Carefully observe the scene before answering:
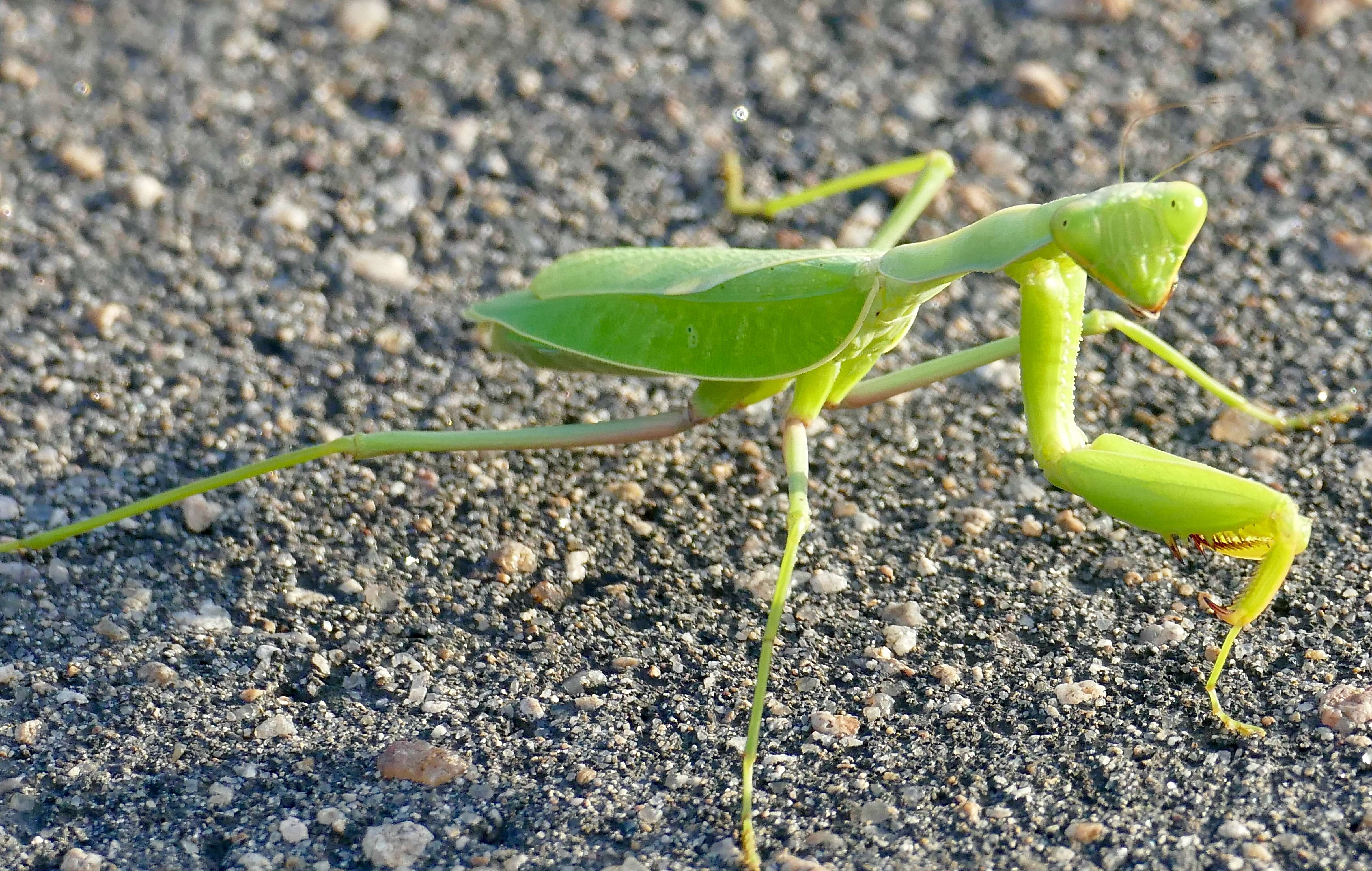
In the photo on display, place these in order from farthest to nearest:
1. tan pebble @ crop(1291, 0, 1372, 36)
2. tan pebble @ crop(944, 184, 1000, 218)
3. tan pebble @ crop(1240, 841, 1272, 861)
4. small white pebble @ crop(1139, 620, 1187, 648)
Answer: tan pebble @ crop(1291, 0, 1372, 36) < tan pebble @ crop(944, 184, 1000, 218) < small white pebble @ crop(1139, 620, 1187, 648) < tan pebble @ crop(1240, 841, 1272, 861)

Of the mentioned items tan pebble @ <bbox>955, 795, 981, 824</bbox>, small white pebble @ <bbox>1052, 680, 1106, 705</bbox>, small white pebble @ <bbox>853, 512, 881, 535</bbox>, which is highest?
small white pebble @ <bbox>853, 512, 881, 535</bbox>

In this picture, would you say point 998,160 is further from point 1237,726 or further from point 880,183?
point 1237,726

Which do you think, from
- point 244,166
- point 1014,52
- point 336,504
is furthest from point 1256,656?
point 244,166

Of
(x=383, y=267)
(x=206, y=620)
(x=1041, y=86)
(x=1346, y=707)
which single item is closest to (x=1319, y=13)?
(x=1041, y=86)

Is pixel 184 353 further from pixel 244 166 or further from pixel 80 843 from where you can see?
pixel 80 843

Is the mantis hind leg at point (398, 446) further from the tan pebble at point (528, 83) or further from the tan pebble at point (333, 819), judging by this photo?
the tan pebble at point (528, 83)

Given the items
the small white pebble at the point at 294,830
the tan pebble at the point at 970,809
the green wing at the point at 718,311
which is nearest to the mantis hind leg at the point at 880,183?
the green wing at the point at 718,311

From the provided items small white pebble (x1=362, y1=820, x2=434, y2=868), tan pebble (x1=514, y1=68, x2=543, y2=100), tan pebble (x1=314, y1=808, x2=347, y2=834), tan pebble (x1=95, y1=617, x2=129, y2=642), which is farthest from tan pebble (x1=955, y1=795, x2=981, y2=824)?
tan pebble (x1=514, y1=68, x2=543, y2=100)

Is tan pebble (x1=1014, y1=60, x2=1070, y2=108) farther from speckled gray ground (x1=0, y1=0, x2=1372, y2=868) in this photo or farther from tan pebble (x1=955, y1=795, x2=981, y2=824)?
tan pebble (x1=955, y1=795, x2=981, y2=824)
